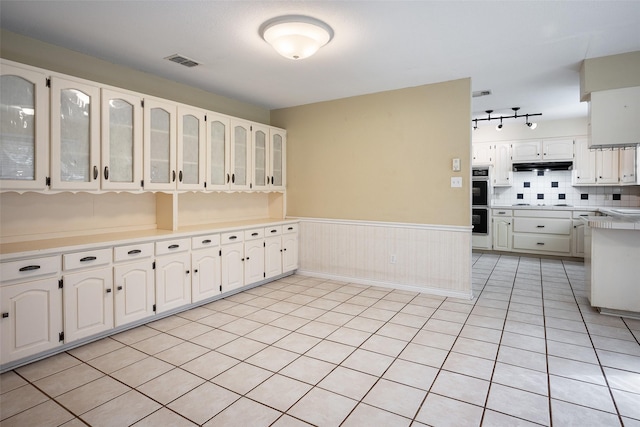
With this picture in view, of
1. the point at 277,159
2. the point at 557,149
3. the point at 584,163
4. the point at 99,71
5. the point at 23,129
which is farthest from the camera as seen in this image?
the point at 557,149

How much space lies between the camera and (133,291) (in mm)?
3027

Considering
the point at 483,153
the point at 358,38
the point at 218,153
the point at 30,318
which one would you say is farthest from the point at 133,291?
the point at 483,153

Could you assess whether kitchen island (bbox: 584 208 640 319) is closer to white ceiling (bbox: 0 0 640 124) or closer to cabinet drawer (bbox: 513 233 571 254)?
white ceiling (bbox: 0 0 640 124)

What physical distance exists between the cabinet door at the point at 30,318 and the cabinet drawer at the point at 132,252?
465 millimetres

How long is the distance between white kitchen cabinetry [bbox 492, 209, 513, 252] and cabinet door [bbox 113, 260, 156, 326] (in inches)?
236

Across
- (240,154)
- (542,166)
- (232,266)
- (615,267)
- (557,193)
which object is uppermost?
(542,166)

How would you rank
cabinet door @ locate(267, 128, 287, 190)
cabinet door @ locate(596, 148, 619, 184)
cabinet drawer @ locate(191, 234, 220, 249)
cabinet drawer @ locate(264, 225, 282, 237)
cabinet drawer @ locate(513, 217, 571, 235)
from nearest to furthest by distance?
1. cabinet drawer @ locate(191, 234, 220, 249)
2. cabinet drawer @ locate(264, 225, 282, 237)
3. cabinet door @ locate(267, 128, 287, 190)
4. cabinet door @ locate(596, 148, 619, 184)
5. cabinet drawer @ locate(513, 217, 571, 235)

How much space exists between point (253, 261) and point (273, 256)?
1.32 ft

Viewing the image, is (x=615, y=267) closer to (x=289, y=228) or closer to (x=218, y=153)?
(x=289, y=228)

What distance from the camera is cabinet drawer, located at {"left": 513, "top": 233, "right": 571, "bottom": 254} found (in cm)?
604

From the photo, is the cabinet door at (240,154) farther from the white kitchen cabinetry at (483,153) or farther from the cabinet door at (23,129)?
the white kitchen cabinetry at (483,153)

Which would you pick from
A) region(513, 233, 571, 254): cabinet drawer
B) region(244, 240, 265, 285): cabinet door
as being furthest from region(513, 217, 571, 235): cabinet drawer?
region(244, 240, 265, 285): cabinet door

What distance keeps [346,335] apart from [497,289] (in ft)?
8.12

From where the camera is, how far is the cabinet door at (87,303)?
261cm
